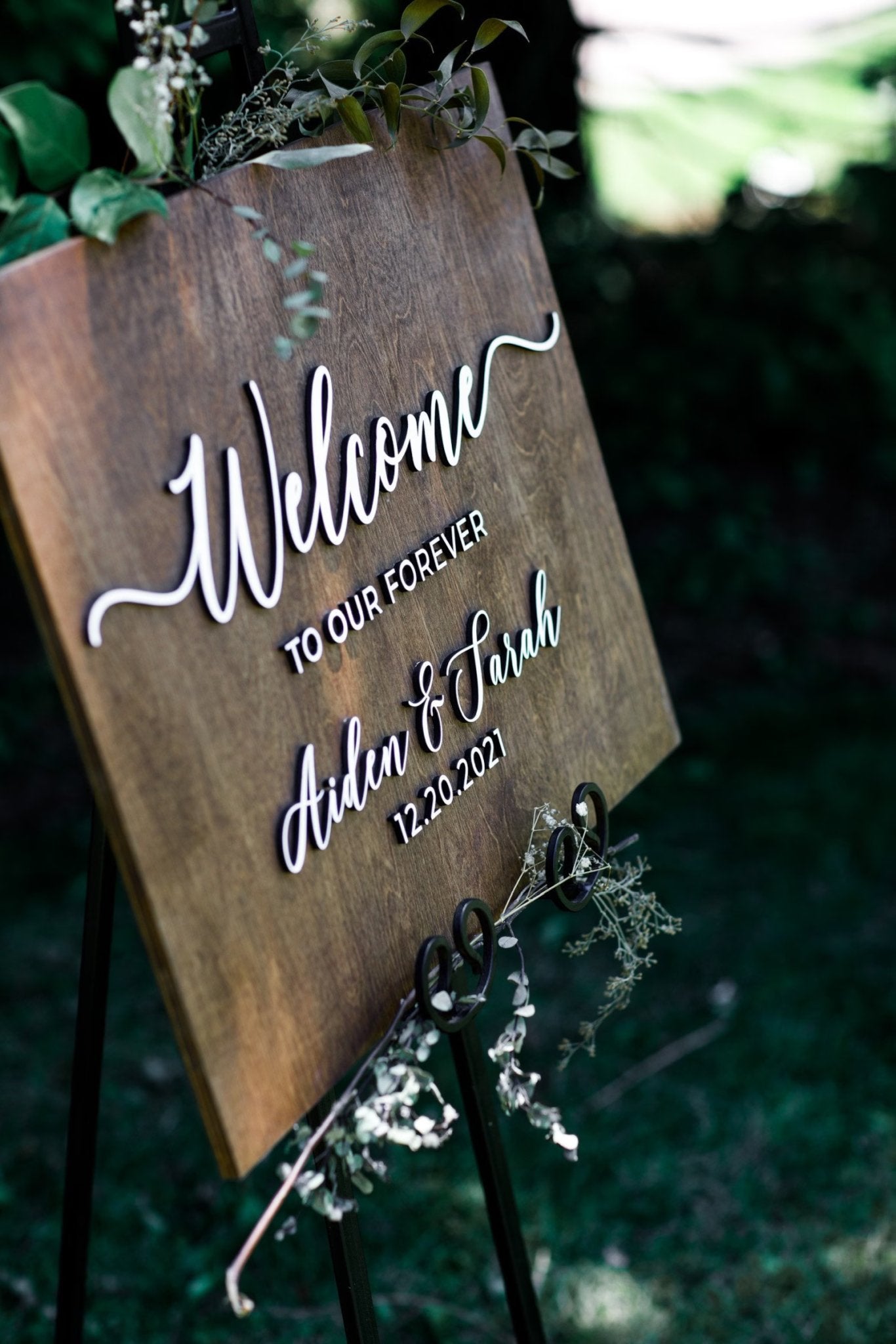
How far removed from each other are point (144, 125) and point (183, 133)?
0.28ft

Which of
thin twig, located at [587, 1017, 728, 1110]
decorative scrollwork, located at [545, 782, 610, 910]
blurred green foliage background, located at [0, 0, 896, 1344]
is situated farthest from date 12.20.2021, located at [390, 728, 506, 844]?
thin twig, located at [587, 1017, 728, 1110]

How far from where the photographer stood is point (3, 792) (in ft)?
13.3

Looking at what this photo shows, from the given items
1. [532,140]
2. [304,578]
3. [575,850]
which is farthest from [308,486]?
[532,140]

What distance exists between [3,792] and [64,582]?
3.29 m

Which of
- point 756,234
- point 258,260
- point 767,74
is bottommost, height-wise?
point 756,234

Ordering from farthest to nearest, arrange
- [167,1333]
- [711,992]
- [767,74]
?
1. [767,74]
2. [711,992]
3. [167,1333]

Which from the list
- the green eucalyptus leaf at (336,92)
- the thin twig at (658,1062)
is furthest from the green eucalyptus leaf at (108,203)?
the thin twig at (658,1062)

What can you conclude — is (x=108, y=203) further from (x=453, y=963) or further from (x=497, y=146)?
(x=453, y=963)

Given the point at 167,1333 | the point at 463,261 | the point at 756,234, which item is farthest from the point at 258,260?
the point at 756,234

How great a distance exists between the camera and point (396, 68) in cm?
135

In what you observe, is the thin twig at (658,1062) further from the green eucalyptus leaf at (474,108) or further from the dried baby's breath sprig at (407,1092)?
the green eucalyptus leaf at (474,108)

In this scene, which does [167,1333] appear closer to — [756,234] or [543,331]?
[543,331]

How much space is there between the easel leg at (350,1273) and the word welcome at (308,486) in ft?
1.78

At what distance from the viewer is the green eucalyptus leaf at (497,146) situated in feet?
4.73
